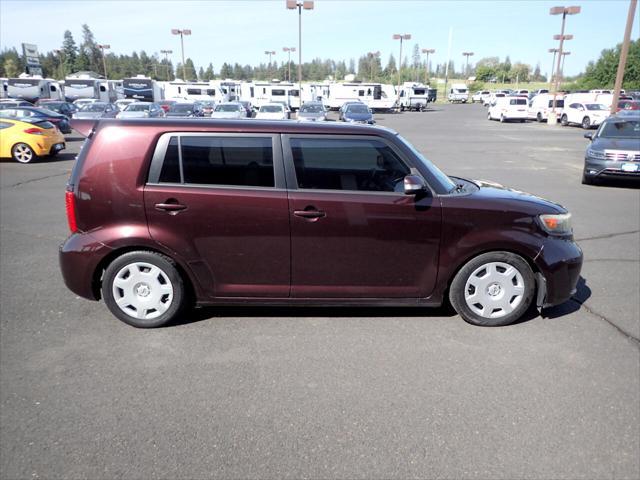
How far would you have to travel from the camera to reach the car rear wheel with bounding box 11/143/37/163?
1520 cm

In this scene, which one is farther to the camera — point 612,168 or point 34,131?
point 34,131

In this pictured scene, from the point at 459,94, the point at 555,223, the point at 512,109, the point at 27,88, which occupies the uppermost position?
the point at 459,94

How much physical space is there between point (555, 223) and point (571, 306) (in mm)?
1037

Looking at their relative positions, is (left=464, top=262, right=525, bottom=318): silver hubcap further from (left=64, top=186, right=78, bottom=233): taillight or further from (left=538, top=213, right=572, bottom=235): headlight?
(left=64, top=186, right=78, bottom=233): taillight

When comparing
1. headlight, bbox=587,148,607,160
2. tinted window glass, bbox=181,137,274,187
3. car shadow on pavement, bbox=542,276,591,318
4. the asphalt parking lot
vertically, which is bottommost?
car shadow on pavement, bbox=542,276,591,318

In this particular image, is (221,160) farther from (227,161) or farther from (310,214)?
(310,214)

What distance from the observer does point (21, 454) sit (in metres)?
2.65

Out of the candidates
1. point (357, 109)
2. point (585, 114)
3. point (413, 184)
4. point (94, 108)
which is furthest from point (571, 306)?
point (585, 114)

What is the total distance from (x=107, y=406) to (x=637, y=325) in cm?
433

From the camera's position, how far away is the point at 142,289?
4102mm

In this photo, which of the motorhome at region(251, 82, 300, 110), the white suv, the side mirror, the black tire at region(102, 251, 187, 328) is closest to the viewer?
the side mirror

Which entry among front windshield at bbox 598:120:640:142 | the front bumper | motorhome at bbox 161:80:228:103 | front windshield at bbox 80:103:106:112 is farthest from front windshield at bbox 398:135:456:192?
motorhome at bbox 161:80:228:103

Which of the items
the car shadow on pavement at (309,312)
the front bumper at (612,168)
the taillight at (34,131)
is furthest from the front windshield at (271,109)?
the car shadow on pavement at (309,312)

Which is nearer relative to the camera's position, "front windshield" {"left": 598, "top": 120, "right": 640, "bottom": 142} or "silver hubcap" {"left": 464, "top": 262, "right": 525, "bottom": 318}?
"silver hubcap" {"left": 464, "top": 262, "right": 525, "bottom": 318}
